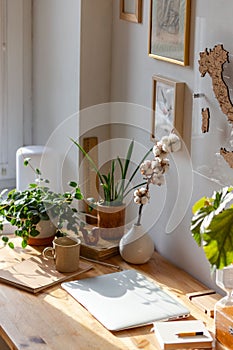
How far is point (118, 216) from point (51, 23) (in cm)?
80

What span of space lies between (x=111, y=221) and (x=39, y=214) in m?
0.25

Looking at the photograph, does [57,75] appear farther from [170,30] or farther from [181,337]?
[181,337]

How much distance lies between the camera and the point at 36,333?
6.84 feet

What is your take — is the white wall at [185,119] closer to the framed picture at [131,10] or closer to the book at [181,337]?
the framed picture at [131,10]

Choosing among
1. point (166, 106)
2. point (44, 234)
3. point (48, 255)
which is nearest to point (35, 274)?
point (48, 255)

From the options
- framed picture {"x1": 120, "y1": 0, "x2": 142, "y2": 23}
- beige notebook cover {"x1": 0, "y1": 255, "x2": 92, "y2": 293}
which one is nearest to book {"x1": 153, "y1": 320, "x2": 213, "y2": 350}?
beige notebook cover {"x1": 0, "y1": 255, "x2": 92, "y2": 293}

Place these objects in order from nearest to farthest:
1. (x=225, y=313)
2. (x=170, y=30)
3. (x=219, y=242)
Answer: (x=219, y=242) < (x=225, y=313) < (x=170, y=30)

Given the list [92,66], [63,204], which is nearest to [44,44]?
[92,66]

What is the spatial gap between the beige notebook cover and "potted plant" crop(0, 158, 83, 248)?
0.39 feet

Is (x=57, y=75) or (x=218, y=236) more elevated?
(x=57, y=75)

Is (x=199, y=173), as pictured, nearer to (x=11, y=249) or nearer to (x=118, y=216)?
(x=118, y=216)

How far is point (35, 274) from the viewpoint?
2.45m

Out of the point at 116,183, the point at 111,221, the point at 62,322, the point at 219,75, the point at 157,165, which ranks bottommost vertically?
the point at 62,322

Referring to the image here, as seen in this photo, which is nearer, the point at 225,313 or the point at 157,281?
the point at 225,313
